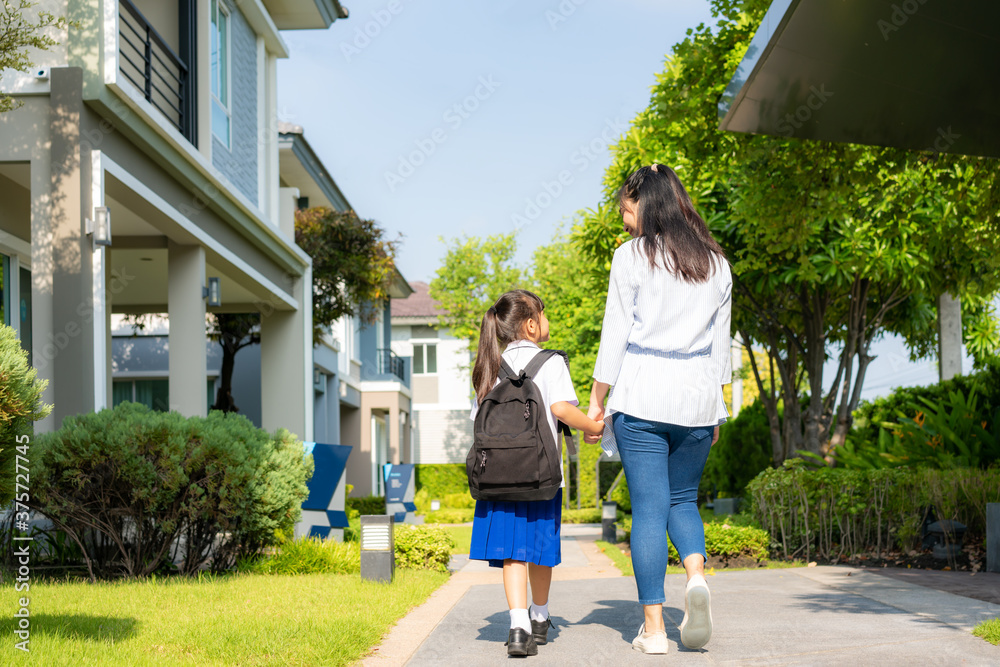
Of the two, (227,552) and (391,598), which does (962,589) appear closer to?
(391,598)

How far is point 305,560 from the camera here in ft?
26.1

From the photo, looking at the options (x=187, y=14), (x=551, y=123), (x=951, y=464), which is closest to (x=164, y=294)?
(x=187, y=14)

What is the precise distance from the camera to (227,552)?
25.3 ft

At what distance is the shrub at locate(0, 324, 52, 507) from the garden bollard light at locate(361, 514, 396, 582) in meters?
3.56

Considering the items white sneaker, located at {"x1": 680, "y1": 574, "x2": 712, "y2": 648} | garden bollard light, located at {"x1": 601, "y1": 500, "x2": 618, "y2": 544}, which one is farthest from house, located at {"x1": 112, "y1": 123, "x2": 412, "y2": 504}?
white sneaker, located at {"x1": 680, "y1": 574, "x2": 712, "y2": 648}


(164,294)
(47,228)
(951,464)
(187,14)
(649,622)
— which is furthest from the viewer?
(164,294)

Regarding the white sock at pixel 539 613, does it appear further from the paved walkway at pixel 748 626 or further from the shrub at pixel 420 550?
the shrub at pixel 420 550

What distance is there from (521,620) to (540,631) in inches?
11.9

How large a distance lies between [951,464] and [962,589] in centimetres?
310

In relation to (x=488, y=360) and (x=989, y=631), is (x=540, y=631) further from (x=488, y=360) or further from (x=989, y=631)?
(x=989, y=631)

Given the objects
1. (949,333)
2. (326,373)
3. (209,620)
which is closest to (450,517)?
(326,373)

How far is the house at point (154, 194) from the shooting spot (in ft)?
24.2

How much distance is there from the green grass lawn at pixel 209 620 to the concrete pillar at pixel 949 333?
11.7 meters

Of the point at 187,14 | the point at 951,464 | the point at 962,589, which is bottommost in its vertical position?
the point at 962,589
